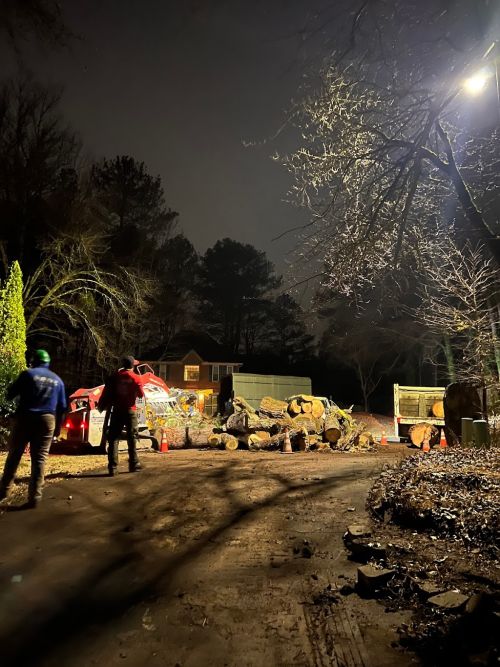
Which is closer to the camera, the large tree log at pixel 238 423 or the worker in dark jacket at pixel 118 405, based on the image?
the worker in dark jacket at pixel 118 405

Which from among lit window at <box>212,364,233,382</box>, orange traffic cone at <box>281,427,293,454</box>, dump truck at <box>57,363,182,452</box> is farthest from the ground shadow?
lit window at <box>212,364,233,382</box>

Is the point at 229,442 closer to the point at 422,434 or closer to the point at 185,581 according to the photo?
the point at 422,434

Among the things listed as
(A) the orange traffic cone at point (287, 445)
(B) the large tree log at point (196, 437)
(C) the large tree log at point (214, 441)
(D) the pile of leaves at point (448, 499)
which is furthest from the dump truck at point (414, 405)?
(D) the pile of leaves at point (448, 499)

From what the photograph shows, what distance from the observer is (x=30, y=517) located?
4.98m

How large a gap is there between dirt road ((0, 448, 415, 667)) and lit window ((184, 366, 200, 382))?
34034mm

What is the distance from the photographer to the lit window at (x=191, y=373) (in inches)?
1577

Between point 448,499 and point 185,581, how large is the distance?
8.91ft

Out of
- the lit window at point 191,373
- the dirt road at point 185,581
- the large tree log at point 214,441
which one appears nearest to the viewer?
the dirt road at point 185,581

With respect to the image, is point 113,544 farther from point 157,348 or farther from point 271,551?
point 157,348

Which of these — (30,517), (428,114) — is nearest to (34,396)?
(30,517)

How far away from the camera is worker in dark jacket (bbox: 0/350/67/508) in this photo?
210 inches

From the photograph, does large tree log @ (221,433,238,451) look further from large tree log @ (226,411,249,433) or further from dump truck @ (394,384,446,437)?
dump truck @ (394,384,446,437)

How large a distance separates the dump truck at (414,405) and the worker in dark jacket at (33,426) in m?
13.6

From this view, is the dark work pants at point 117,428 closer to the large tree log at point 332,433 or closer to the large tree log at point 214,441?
the large tree log at point 214,441
